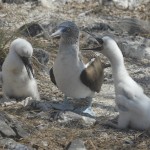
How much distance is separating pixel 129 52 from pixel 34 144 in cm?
405

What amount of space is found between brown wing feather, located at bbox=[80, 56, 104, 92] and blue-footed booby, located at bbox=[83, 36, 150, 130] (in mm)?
406

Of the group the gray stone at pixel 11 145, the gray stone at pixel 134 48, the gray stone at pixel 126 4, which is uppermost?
the gray stone at pixel 126 4

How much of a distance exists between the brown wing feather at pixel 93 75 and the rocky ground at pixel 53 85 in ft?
1.28

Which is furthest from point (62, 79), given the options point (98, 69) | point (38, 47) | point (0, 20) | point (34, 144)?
point (0, 20)

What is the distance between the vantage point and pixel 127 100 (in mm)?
6875

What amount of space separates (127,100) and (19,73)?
1577mm

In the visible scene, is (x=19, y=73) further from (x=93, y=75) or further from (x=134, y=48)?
(x=134, y=48)

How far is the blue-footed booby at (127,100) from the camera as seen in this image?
22.6 feet

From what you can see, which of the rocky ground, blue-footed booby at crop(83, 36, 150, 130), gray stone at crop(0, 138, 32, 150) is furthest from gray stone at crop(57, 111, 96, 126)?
gray stone at crop(0, 138, 32, 150)

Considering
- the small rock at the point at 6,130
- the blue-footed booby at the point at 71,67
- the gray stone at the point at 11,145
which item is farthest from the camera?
the blue-footed booby at the point at 71,67

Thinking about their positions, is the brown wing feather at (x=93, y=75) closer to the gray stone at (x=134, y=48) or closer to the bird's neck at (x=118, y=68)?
the bird's neck at (x=118, y=68)

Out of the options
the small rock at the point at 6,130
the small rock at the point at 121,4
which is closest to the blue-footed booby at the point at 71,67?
the small rock at the point at 6,130

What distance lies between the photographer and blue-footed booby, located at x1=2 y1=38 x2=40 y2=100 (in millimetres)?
7625

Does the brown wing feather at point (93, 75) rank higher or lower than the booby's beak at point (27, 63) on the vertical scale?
lower
